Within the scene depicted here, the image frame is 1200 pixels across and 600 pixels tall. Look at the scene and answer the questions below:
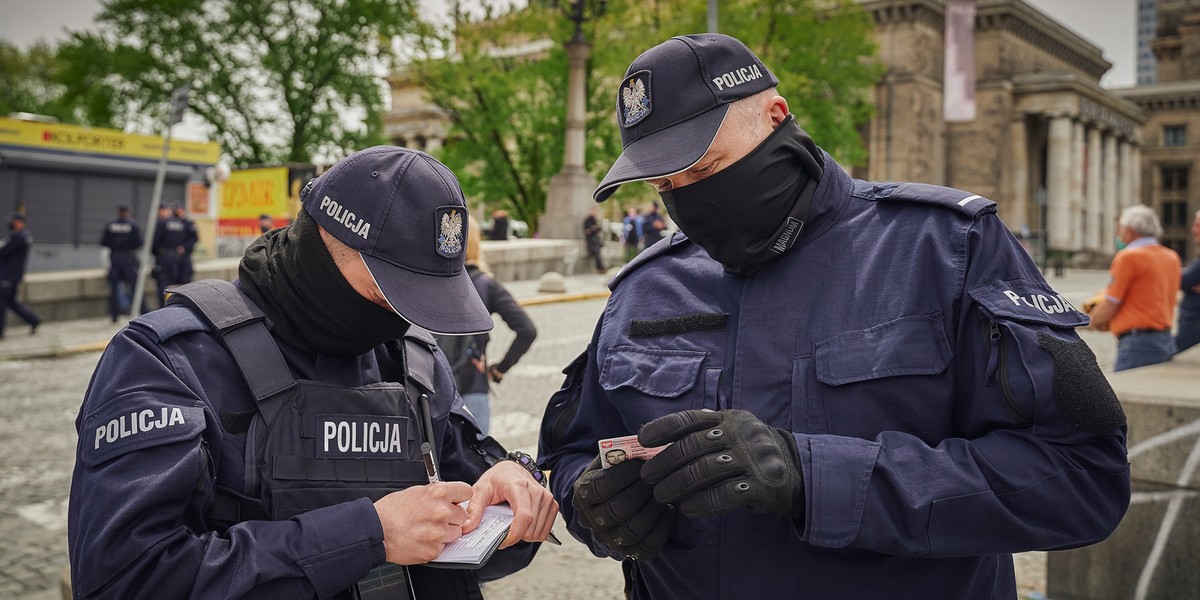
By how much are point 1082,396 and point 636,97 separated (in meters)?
1.12

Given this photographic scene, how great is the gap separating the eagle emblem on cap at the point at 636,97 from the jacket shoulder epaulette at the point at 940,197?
57 centimetres

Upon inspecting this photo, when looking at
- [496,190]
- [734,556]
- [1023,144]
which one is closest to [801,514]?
[734,556]

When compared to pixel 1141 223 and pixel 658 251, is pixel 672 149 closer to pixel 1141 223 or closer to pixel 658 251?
pixel 658 251

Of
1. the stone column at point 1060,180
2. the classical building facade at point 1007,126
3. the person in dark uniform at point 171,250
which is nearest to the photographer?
the person in dark uniform at point 171,250

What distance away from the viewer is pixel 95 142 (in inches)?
1046

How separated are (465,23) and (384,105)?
10.3 meters

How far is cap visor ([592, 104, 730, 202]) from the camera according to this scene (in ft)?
6.77

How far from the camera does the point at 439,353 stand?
2.61m

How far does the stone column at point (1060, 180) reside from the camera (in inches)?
2058

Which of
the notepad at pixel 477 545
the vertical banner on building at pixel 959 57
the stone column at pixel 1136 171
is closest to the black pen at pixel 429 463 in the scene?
the notepad at pixel 477 545

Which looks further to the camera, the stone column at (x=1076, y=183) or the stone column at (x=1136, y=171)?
the stone column at (x=1136, y=171)

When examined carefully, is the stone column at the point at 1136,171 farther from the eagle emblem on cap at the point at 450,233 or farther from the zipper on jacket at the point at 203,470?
the zipper on jacket at the point at 203,470

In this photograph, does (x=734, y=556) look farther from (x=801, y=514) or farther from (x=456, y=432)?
(x=456, y=432)

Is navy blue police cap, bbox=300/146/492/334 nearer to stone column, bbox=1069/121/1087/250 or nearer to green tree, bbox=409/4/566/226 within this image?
green tree, bbox=409/4/566/226
